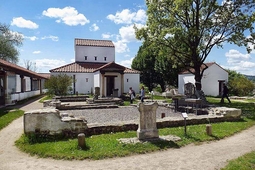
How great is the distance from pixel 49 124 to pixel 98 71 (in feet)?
65.6

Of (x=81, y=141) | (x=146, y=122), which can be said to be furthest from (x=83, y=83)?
(x=81, y=141)

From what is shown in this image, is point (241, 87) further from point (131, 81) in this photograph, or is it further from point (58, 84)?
point (58, 84)

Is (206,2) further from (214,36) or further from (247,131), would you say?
(247,131)

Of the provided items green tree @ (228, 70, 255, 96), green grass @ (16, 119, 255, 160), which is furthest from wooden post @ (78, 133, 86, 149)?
green tree @ (228, 70, 255, 96)

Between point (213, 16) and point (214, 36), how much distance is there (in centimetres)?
175

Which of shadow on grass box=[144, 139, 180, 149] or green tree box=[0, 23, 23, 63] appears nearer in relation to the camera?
shadow on grass box=[144, 139, 180, 149]

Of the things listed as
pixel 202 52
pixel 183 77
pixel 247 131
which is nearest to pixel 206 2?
pixel 202 52

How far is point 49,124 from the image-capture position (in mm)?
8148

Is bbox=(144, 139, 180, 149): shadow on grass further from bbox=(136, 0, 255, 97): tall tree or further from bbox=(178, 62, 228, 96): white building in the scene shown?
bbox=(178, 62, 228, 96): white building

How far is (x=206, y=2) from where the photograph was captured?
19.2 meters

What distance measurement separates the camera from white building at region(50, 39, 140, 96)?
26.8 metres

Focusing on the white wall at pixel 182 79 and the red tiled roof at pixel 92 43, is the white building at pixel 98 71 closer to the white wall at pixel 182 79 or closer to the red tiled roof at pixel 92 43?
the red tiled roof at pixel 92 43

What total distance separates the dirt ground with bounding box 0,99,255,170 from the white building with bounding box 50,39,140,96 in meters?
19.6

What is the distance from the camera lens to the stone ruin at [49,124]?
8.05 m
